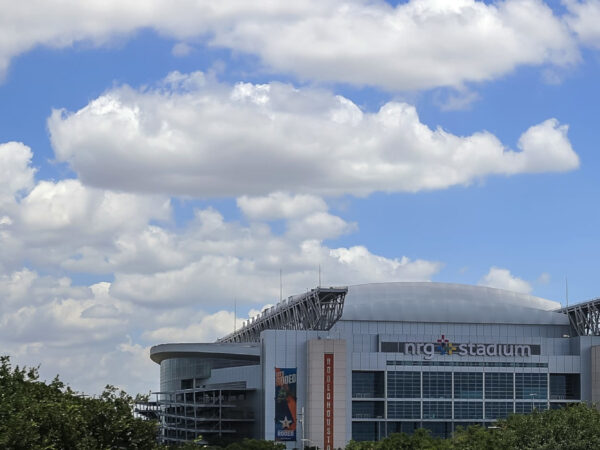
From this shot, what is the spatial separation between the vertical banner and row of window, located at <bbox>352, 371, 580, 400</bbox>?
10.3 m

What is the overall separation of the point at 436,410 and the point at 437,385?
4101 mm

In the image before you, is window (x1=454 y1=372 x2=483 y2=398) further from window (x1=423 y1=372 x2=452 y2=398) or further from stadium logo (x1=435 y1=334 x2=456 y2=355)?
stadium logo (x1=435 y1=334 x2=456 y2=355)

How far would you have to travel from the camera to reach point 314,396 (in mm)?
176625

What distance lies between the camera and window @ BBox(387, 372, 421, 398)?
18300 centimetres

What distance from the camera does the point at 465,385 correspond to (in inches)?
7313

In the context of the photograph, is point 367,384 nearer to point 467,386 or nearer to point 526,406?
point 467,386

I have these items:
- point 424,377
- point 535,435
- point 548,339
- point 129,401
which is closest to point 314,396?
point 424,377

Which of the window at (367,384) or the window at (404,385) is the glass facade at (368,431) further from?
the window at (404,385)

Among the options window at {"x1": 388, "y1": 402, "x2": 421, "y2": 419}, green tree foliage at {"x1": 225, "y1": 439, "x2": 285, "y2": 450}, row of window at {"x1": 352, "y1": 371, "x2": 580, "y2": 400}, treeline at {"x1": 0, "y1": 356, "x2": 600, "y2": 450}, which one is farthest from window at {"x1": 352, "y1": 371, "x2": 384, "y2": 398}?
treeline at {"x1": 0, "y1": 356, "x2": 600, "y2": 450}

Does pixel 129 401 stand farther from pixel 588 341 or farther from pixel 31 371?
pixel 588 341

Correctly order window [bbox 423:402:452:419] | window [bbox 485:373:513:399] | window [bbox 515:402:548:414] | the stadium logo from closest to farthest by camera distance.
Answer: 1. window [bbox 423:402:452:419]
2. the stadium logo
3. window [bbox 485:373:513:399]
4. window [bbox 515:402:548:414]

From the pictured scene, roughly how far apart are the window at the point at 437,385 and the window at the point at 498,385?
6.53 meters

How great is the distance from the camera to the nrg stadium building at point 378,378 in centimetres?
17788

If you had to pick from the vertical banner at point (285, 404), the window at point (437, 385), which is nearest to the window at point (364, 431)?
the vertical banner at point (285, 404)
